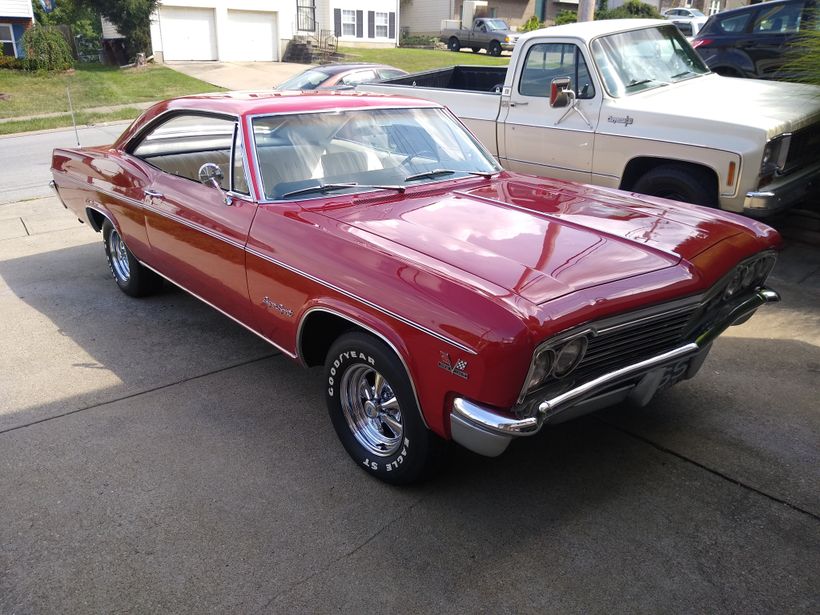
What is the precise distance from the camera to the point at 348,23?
3456 cm

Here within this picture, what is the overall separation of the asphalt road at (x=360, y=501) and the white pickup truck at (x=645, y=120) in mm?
1610

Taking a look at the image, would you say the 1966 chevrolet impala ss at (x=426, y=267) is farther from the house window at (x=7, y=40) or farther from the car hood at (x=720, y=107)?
the house window at (x=7, y=40)

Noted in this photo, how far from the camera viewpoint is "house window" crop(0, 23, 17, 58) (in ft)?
94.5

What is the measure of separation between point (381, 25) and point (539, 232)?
3519 centimetres

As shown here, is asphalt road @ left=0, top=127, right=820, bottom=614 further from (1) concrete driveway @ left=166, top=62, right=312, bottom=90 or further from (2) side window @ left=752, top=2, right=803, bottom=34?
(1) concrete driveway @ left=166, top=62, right=312, bottom=90

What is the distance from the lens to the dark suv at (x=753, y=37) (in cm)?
1025

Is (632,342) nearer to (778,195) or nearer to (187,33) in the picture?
(778,195)

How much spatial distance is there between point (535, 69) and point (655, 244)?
423cm

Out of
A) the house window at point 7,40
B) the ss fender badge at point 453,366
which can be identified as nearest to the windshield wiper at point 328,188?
the ss fender badge at point 453,366

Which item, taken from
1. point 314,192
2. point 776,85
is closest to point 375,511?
point 314,192

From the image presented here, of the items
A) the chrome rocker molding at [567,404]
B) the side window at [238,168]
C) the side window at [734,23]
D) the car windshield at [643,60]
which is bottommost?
the chrome rocker molding at [567,404]

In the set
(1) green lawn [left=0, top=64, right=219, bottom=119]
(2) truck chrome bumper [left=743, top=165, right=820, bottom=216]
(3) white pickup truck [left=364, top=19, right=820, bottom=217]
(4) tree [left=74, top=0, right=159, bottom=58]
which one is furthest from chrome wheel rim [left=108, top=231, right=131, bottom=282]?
(4) tree [left=74, top=0, right=159, bottom=58]

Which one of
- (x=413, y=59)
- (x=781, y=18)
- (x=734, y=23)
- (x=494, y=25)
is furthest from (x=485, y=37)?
(x=781, y=18)

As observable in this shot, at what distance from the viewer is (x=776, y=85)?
698cm
